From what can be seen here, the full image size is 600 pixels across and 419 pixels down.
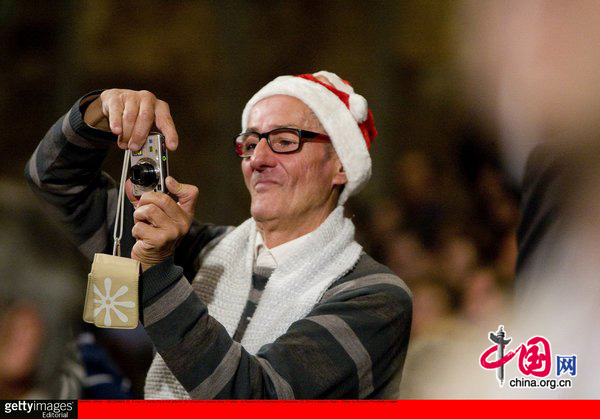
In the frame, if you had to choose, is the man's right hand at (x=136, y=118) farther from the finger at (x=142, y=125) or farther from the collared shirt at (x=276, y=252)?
the collared shirt at (x=276, y=252)

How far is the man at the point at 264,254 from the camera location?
1143 millimetres

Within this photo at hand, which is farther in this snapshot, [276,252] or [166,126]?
[276,252]

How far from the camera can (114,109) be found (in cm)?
128

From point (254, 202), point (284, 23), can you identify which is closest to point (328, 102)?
point (254, 202)

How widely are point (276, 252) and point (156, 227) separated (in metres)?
0.45

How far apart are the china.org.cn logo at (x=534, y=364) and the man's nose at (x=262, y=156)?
811 millimetres

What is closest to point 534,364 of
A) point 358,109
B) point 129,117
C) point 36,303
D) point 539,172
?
point 539,172

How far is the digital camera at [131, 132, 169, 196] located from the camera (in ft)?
4.07

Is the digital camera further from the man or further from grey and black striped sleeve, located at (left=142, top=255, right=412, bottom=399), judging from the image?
grey and black striped sleeve, located at (left=142, top=255, right=412, bottom=399)

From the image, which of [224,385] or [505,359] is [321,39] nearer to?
[505,359]

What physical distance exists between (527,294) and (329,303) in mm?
1058

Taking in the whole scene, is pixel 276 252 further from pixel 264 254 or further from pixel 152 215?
pixel 152 215
